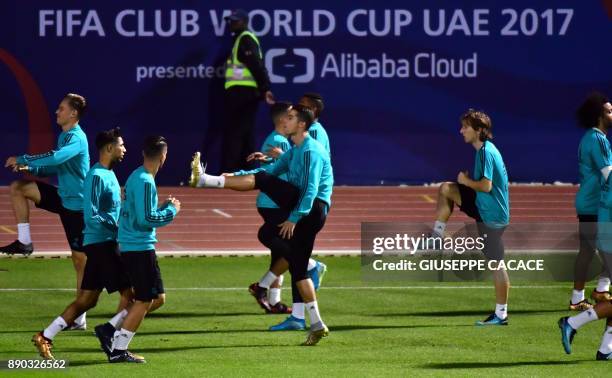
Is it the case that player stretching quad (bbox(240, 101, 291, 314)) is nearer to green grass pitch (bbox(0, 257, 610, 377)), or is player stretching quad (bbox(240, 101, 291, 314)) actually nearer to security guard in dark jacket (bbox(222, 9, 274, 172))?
green grass pitch (bbox(0, 257, 610, 377))

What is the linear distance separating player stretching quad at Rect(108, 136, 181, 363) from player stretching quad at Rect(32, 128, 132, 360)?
0.53m

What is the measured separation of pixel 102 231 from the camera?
12.0 metres

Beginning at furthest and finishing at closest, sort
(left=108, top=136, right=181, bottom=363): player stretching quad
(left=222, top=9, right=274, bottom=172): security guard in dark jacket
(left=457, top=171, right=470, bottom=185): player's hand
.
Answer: (left=222, top=9, right=274, bottom=172): security guard in dark jacket
(left=457, top=171, right=470, bottom=185): player's hand
(left=108, top=136, right=181, bottom=363): player stretching quad

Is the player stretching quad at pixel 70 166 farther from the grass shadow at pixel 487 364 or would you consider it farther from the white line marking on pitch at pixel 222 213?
the white line marking on pitch at pixel 222 213

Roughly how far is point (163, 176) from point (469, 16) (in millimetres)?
5586

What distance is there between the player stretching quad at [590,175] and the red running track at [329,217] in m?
5.38

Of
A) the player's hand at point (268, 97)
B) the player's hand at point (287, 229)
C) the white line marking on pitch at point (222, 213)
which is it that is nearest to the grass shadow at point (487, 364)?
the player's hand at point (287, 229)

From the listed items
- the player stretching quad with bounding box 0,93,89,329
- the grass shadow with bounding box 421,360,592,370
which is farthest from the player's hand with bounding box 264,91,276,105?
the grass shadow with bounding box 421,360,592,370

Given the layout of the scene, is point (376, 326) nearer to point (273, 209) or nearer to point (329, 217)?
point (273, 209)

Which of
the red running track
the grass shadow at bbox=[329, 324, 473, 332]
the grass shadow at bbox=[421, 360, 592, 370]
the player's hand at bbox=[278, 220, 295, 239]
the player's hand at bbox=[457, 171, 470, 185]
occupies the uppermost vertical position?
the player's hand at bbox=[457, 171, 470, 185]

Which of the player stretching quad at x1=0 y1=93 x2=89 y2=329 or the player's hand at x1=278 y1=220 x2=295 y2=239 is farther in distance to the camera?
the player stretching quad at x1=0 y1=93 x2=89 y2=329

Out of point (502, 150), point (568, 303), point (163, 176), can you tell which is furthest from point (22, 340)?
point (502, 150)

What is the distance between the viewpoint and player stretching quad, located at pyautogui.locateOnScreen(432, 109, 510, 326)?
13.6 metres

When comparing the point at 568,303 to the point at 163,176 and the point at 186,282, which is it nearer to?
the point at 186,282
